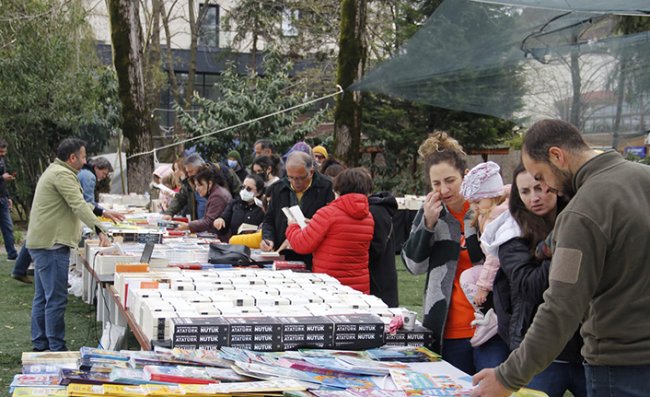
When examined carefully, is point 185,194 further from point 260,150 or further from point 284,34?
point 284,34

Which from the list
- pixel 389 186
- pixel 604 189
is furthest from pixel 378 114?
pixel 604 189

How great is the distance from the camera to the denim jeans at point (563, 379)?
3279 mm

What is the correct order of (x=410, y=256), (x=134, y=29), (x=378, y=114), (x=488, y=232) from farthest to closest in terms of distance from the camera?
1. (x=378, y=114)
2. (x=134, y=29)
3. (x=410, y=256)
4. (x=488, y=232)

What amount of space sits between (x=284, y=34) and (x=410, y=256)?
79.0 ft

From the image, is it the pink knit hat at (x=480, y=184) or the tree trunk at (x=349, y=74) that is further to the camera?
the tree trunk at (x=349, y=74)

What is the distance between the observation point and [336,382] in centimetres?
307

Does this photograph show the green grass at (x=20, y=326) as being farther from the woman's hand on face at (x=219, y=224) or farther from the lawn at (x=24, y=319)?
the woman's hand on face at (x=219, y=224)

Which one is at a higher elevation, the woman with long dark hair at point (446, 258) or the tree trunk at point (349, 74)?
the tree trunk at point (349, 74)

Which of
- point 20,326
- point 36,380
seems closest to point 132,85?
point 20,326

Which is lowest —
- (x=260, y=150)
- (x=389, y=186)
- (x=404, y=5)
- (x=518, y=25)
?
(x=389, y=186)

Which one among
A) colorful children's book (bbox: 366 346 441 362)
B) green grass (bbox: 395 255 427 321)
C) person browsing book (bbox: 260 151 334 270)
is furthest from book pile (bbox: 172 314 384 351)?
green grass (bbox: 395 255 427 321)

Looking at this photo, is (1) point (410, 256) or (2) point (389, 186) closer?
Result: (1) point (410, 256)

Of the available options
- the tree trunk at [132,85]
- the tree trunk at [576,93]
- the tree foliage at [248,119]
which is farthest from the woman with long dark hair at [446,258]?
the tree foliage at [248,119]

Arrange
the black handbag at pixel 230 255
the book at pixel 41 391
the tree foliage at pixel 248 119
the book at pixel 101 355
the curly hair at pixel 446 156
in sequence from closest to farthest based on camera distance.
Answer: the book at pixel 41 391
the book at pixel 101 355
the curly hair at pixel 446 156
the black handbag at pixel 230 255
the tree foliage at pixel 248 119
